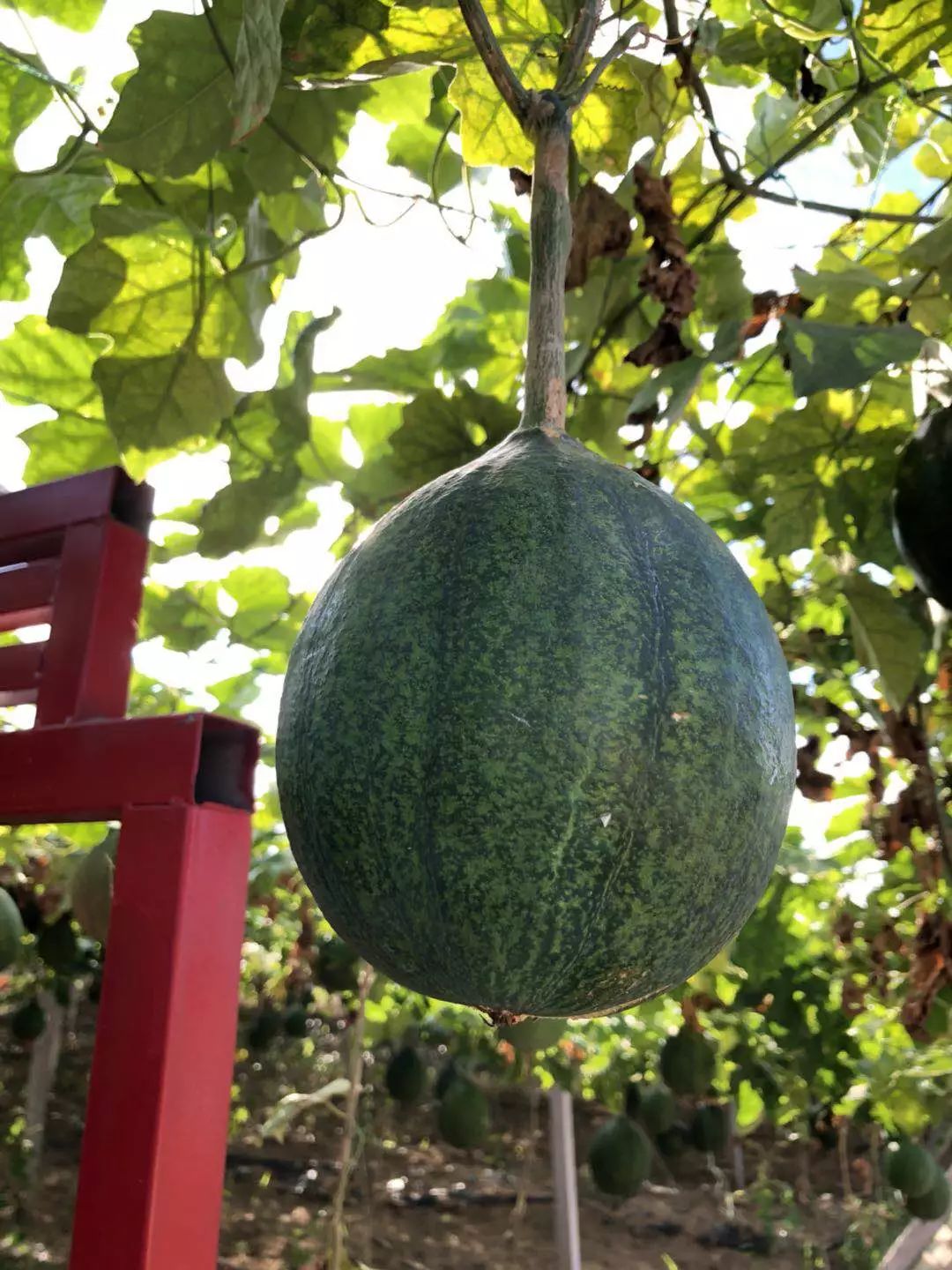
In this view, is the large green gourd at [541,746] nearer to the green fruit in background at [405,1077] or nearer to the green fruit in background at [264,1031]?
the green fruit in background at [405,1077]

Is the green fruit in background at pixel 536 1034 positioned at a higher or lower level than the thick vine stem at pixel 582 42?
lower

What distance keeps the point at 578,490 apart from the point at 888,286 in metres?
1.08

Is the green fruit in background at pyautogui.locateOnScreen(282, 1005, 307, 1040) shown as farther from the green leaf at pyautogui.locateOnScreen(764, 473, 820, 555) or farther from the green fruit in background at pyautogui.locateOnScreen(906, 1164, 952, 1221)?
the green leaf at pyautogui.locateOnScreen(764, 473, 820, 555)

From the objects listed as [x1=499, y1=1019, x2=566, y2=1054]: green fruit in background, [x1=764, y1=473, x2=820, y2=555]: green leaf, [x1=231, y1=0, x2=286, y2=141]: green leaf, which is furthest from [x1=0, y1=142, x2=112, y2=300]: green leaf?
[x1=499, y1=1019, x2=566, y2=1054]: green fruit in background

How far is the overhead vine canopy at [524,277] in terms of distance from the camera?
136cm

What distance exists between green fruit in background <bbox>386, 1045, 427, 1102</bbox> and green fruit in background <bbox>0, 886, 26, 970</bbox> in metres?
4.71

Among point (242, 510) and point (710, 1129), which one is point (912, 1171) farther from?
point (242, 510)

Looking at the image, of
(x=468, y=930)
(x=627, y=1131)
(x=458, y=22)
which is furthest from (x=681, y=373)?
(x=627, y=1131)

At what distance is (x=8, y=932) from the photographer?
2.44 m

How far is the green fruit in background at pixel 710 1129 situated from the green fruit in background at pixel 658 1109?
2.05ft

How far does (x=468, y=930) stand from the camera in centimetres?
71

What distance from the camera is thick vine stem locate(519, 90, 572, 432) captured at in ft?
2.72

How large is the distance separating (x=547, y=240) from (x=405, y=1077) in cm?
665

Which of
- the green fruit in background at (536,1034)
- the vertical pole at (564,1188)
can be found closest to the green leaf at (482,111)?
the green fruit in background at (536,1034)
